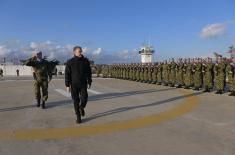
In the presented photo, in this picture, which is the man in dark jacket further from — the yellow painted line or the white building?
the white building

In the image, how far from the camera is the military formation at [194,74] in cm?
1697

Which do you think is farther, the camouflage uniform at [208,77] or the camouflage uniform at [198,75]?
the camouflage uniform at [198,75]

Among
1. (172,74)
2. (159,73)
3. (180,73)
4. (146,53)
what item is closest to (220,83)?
(180,73)

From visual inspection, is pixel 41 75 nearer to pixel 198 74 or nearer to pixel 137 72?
pixel 198 74

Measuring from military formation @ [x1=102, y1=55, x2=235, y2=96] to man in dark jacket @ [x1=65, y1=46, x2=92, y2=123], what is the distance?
323 inches

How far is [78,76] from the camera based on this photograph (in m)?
9.38

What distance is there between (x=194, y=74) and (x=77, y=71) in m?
11.2

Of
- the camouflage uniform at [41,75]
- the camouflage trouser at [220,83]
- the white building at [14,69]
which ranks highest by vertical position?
the camouflage uniform at [41,75]

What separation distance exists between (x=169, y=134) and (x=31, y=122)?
3.35 metres

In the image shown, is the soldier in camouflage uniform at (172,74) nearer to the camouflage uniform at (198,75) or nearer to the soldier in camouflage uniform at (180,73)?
the soldier in camouflage uniform at (180,73)

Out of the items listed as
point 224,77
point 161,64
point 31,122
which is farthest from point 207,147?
point 161,64

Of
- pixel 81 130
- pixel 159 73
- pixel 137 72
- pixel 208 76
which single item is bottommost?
pixel 81 130

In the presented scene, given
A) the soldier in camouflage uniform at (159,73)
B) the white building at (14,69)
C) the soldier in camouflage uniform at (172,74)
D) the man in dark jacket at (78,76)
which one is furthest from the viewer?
the white building at (14,69)

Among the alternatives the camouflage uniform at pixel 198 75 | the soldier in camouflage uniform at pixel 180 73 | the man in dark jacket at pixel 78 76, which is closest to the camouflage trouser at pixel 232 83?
the camouflage uniform at pixel 198 75
